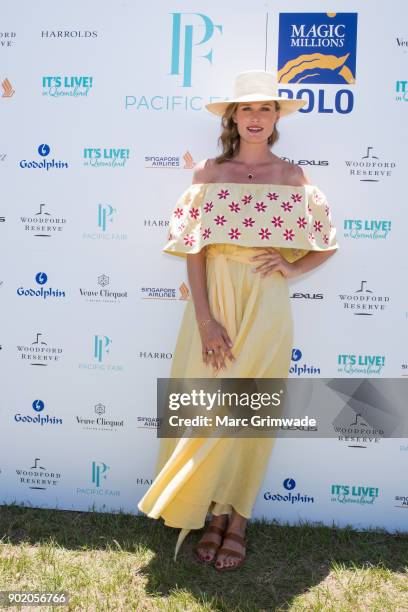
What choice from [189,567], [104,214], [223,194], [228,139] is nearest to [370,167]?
[228,139]

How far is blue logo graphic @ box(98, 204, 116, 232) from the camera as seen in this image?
10.7ft

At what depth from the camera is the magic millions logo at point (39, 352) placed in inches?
132

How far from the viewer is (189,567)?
271cm

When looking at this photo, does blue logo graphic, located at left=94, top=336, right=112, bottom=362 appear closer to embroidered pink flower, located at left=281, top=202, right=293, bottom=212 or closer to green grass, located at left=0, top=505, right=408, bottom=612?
green grass, located at left=0, top=505, right=408, bottom=612

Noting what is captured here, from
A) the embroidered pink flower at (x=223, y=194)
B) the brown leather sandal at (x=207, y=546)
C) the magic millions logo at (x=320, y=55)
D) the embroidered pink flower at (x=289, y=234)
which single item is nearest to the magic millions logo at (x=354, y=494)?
the brown leather sandal at (x=207, y=546)

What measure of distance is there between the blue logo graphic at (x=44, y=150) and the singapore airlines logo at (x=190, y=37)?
0.84 metres

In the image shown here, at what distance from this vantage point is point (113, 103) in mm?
3186

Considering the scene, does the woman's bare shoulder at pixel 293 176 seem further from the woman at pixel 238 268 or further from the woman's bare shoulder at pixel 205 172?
the woman's bare shoulder at pixel 205 172

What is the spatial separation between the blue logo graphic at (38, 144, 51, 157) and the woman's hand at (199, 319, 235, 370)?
1377mm

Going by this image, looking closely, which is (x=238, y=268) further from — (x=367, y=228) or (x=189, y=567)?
(x=189, y=567)

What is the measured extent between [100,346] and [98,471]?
720 mm

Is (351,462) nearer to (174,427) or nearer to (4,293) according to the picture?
(174,427)

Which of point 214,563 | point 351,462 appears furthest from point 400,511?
point 214,563

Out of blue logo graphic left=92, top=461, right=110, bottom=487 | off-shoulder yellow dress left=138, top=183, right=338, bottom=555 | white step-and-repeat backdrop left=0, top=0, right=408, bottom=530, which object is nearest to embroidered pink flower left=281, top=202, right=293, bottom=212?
off-shoulder yellow dress left=138, top=183, right=338, bottom=555
